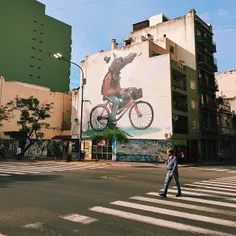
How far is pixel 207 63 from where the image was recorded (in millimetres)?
40438

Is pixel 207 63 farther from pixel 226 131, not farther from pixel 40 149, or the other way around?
pixel 40 149

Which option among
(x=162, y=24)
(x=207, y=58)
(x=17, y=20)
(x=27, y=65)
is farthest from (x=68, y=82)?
(x=207, y=58)

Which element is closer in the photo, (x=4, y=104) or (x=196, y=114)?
(x=196, y=114)

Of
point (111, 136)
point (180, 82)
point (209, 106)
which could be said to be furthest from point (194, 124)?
point (111, 136)

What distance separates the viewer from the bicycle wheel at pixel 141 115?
32188 millimetres

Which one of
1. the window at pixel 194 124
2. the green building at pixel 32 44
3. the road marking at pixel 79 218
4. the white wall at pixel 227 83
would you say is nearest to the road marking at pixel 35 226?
the road marking at pixel 79 218

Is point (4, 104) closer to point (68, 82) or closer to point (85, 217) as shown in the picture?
point (68, 82)

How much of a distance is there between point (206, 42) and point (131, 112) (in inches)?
699

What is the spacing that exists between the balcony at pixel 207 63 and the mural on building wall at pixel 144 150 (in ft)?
51.3

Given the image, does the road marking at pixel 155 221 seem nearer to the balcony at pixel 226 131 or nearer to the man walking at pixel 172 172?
the man walking at pixel 172 172

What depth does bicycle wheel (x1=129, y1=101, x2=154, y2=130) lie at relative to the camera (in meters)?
32.2

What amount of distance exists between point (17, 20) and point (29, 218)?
59.6 metres

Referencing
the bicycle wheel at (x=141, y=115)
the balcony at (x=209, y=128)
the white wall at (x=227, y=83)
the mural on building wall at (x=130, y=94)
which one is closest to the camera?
the mural on building wall at (x=130, y=94)

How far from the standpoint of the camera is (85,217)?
5.61m
